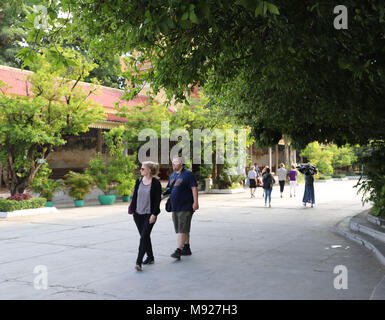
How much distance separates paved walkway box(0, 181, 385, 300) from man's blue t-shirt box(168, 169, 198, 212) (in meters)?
0.97

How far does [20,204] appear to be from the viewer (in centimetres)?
1559

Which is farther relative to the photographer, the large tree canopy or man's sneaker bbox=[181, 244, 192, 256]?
man's sneaker bbox=[181, 244, 192, 256]

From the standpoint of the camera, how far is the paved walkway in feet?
18.5

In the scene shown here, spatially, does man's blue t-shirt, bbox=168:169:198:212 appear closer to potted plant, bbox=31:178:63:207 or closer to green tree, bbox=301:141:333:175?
potted plant, bbox=31:178:63:207

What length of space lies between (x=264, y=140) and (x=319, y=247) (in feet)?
14.6

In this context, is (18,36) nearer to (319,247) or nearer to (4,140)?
(4,140)

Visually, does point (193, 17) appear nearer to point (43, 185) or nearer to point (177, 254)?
point (177, 254)

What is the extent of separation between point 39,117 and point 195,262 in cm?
1176

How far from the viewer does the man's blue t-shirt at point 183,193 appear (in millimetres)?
7855

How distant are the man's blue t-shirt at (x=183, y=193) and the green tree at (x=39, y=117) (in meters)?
9.44

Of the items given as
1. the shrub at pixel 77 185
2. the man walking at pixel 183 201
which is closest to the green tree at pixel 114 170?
the shrub at pixel 77 185

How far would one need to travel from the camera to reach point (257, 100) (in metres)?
10.0

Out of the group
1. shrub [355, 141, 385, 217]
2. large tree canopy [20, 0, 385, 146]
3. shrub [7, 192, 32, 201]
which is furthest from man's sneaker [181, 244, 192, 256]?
shrub [7, 192, 32, 201]
